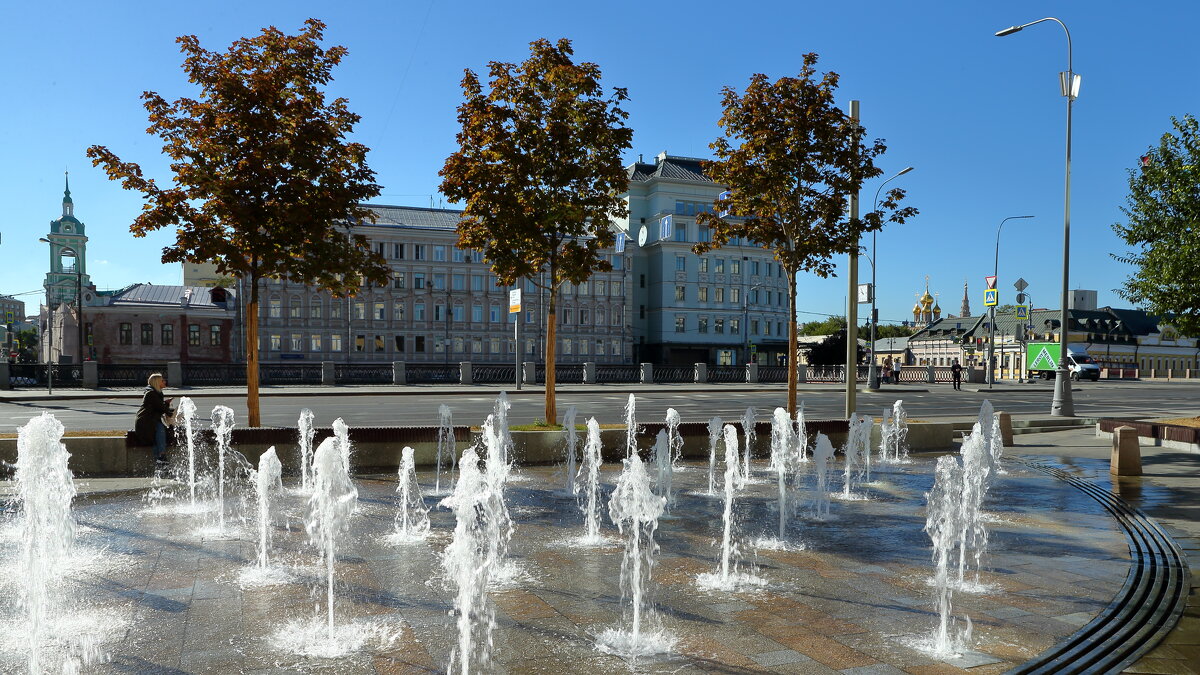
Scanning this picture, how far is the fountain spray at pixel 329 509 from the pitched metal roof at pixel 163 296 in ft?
196

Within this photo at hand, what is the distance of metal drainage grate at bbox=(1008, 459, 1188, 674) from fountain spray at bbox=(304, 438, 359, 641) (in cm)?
455

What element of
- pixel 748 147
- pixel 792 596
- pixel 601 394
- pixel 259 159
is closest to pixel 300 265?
pixel 259 159

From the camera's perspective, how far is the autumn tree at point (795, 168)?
15.3 meters

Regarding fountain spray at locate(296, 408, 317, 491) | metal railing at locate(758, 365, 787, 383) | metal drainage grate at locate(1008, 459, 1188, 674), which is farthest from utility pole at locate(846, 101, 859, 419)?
metal railing at locate(758, 365, 787, 383)

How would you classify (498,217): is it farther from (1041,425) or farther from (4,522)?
(1041,425)

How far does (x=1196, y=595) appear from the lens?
6.23 m

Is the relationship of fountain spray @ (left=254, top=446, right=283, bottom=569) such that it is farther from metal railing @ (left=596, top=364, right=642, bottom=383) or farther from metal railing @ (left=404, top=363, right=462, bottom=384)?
metal railing @ (left=596, top=364, right=642, bottom=383)

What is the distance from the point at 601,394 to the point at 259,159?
25236 mm

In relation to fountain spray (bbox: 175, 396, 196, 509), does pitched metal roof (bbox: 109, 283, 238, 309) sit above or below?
above

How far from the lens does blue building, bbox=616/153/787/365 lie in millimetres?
76000

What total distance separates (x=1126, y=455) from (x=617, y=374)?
36.5m

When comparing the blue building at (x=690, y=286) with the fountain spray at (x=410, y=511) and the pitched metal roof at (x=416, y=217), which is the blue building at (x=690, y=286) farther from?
the fountain spray at (x=410, y=511)

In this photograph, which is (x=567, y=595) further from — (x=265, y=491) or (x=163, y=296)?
(x=163, y=296)

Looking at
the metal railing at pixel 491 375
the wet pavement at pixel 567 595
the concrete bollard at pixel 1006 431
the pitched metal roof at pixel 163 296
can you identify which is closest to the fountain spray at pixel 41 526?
the wet pavement at pixel 567 595
